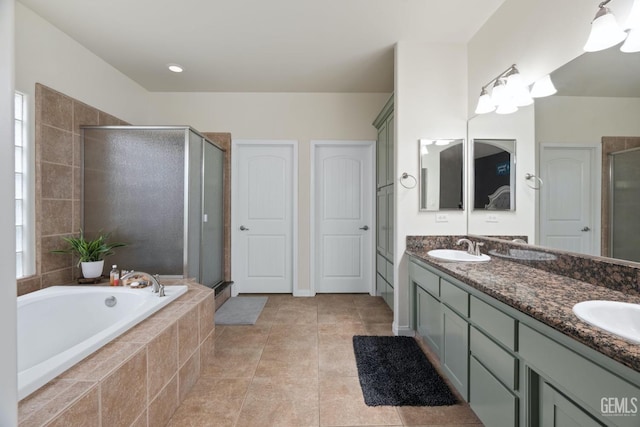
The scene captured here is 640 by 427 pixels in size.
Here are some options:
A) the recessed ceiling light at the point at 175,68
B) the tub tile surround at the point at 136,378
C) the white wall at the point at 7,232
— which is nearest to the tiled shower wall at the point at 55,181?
the recessed ceiling light at the point at 175,68

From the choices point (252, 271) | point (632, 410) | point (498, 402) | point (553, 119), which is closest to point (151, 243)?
point (252, 271)

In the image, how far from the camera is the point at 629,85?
3.93 feet

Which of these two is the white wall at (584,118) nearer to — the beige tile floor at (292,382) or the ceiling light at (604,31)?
the ceiling light at (604,31)

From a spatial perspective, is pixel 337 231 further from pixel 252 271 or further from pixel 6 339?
pixel 6 339

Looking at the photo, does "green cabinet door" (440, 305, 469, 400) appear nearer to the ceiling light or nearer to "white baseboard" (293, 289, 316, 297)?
the ceiling light

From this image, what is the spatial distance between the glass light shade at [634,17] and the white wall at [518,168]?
59cm

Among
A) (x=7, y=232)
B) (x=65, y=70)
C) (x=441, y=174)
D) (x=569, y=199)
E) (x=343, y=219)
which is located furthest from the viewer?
(x=343, y=219)

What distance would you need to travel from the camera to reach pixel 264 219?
3641 mm

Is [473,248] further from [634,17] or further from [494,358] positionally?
[634,17]

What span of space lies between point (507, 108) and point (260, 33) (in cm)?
202

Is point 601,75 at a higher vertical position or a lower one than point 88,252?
higher

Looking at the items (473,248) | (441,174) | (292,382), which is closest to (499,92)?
(441,174)

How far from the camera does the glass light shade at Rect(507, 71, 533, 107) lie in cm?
183

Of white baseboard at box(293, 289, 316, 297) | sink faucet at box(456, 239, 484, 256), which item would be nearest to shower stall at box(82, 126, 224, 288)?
white baseboard at box(293, 289, 316, 297)
